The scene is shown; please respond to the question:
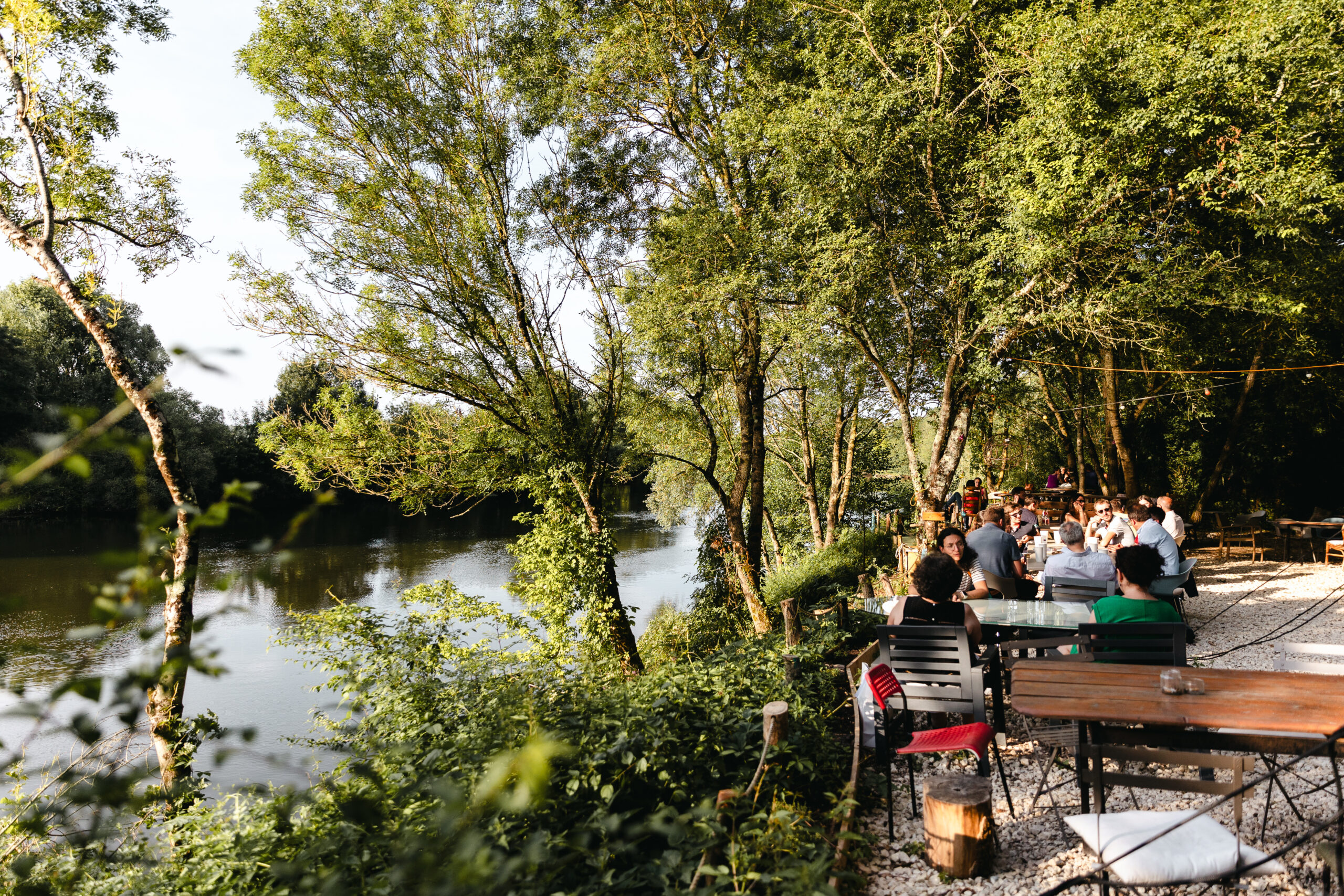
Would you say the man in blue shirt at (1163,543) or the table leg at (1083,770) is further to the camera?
the man in blue shirt at (1163,543)

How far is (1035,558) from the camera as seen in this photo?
11.5m

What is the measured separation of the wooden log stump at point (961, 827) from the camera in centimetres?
358

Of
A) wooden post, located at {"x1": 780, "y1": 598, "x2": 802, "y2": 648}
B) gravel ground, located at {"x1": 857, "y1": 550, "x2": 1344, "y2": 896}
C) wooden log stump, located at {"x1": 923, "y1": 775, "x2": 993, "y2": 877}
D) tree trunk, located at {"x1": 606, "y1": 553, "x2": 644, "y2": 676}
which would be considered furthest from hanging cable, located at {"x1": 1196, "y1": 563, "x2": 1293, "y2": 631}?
tree trunk, located at {"x1": 606, "y1": 553, "x2": 644, "y2": 676}

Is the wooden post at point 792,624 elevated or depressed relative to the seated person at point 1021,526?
depressed

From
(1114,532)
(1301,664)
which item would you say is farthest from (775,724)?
(1114,532)

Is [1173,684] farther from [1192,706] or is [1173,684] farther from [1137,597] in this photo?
[1137,597]

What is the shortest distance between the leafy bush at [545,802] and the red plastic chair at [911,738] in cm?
39

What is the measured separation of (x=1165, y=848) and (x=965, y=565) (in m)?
4.01

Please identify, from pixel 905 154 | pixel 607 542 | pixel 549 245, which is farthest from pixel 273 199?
pixel 905 154

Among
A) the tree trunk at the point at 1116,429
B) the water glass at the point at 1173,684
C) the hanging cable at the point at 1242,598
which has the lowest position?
the hanging cable at the point at 1242,598

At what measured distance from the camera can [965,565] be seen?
6680 mm

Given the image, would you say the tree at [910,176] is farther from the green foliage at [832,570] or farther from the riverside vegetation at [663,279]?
the green foliage at [832,570]

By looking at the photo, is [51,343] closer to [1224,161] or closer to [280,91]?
[280,91]

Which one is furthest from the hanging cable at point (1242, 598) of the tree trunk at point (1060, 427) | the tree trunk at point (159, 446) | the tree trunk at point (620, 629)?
the tree trunk at point (159, 446)
